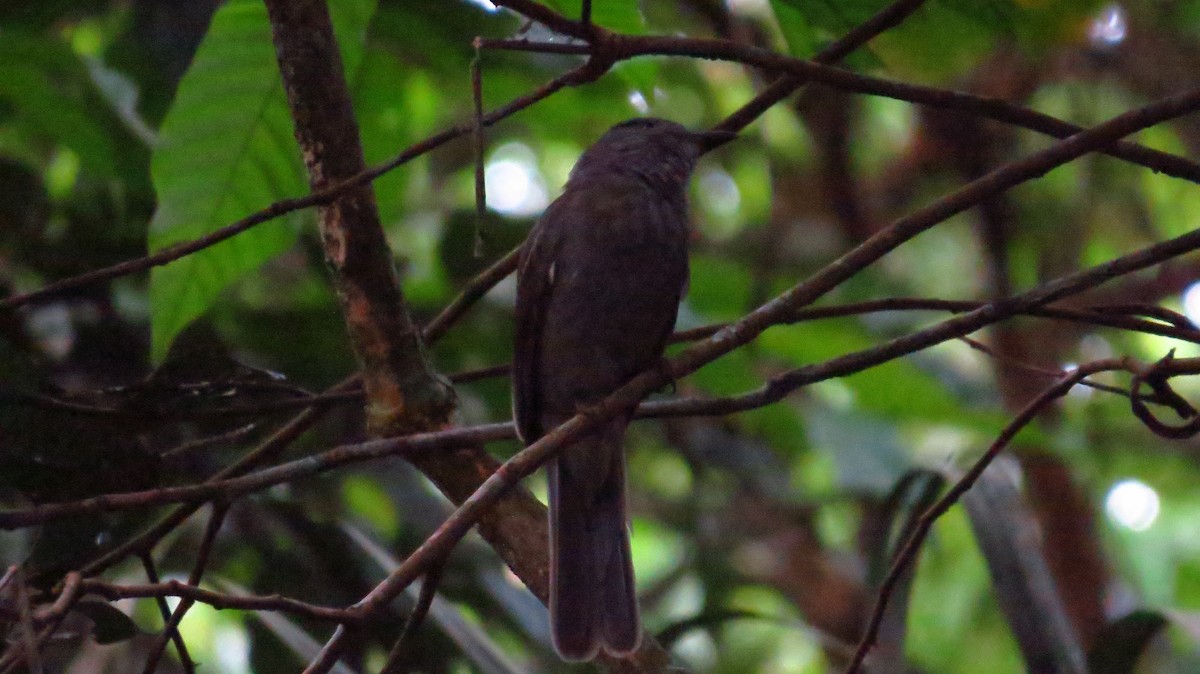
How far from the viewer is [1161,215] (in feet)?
19.8

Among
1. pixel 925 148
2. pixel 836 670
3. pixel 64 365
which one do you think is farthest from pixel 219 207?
pixel 925 148

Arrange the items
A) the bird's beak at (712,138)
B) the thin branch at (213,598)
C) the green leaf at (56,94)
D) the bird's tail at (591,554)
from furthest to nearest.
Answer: the green leaf at (56,94)
the bird's beak at (712,138)
the bird's tail at (591,554)
the thin branch at (213,598)

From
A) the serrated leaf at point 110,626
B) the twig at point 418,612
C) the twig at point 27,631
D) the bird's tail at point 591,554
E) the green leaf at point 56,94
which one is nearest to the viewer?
the twig at point 27,631

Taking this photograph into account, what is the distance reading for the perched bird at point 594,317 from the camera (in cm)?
294

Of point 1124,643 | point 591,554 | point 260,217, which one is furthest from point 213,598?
point 1124,643

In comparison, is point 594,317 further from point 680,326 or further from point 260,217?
point 260,217

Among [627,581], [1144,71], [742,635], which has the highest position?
[1144,71]

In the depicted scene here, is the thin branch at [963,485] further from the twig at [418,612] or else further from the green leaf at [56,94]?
the green leaf at [56,94]

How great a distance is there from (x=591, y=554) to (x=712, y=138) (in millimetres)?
942

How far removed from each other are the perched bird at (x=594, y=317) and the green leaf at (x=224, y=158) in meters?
0.58

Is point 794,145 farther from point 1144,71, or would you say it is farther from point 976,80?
point 1144,71

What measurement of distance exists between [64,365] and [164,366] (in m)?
1.29

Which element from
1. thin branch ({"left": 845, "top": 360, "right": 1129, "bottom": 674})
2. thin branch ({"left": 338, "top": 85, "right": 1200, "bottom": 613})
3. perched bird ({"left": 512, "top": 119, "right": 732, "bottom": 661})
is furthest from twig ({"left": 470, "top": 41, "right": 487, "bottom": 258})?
perched bird ({"left": 512, "top": 119, "right": 732, "bottom": 661})

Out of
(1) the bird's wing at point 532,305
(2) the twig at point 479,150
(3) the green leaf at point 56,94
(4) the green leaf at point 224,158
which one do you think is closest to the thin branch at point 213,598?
(2) the twig at point 479,150
